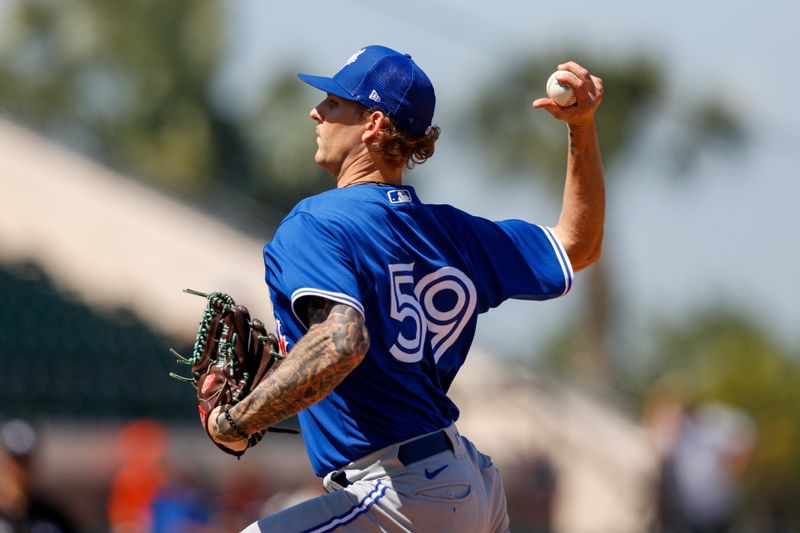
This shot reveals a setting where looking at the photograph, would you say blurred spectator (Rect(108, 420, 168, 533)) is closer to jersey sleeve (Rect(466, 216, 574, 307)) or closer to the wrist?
jersey sleeve (Rect(466, 216, 574, 307))

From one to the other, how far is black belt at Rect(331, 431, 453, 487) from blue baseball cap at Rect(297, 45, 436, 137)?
36.5 inches

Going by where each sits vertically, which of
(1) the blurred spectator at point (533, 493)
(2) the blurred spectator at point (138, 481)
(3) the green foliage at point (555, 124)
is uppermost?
(3) the green foliage at point (555, 124)

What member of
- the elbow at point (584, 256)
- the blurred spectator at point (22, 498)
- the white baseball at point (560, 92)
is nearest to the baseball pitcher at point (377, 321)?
the elbow at point (584, 256)

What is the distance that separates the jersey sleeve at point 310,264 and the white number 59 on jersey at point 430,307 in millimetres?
209

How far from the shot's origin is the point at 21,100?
36.6m

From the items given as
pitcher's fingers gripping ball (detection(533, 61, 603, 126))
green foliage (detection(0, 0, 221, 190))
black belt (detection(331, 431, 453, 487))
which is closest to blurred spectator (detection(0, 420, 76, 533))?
black belt (detection(331, 431, 453, 487))

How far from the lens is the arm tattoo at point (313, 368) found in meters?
3.58

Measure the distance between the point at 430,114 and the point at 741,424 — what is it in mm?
11902

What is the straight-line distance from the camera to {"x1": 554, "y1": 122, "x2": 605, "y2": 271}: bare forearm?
454 centimetres

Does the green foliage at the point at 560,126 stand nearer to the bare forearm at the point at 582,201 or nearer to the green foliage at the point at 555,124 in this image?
the green foliage at the point at 555,124

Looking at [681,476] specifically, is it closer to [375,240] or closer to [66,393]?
[66,393]

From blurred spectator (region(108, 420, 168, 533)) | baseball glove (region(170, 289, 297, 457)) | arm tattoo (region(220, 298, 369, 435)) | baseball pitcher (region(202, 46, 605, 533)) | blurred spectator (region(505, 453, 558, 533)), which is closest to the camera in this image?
arm tattoo (region(220, 298, 369, 435))

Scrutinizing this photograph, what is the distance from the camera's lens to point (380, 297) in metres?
3.86

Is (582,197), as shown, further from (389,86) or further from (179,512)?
(179,512)
